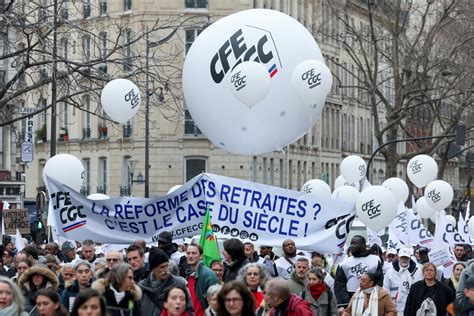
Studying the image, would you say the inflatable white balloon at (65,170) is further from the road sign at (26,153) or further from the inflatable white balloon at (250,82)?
the road sign at (26,153)

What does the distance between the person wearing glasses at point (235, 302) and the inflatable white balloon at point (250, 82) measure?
9.40m

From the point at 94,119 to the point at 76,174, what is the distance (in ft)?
155

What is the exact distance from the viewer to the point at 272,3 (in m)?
67.8

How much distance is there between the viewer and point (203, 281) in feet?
46.8

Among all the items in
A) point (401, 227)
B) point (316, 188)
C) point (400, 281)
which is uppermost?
point (316, 188)

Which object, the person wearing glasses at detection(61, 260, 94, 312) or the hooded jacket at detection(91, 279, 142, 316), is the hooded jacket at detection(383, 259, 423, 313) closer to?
the person wearing glasses at detection(61, 260, 94, 312)

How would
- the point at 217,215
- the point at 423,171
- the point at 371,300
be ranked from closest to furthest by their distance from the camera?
1. the point at 371,300
2. the point at 217,215
3. the point at 423,171

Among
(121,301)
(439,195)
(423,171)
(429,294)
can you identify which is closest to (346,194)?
(439,195)

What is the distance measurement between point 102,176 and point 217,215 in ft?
165

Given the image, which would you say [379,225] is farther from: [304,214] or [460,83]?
[460,83]

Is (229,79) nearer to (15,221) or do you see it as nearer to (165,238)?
(165,238)

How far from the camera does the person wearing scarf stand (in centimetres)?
1556

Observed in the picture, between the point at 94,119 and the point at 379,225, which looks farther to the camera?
the point at 94,119

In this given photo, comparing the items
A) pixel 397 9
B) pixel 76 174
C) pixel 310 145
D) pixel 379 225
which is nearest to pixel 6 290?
pixel 76 174
